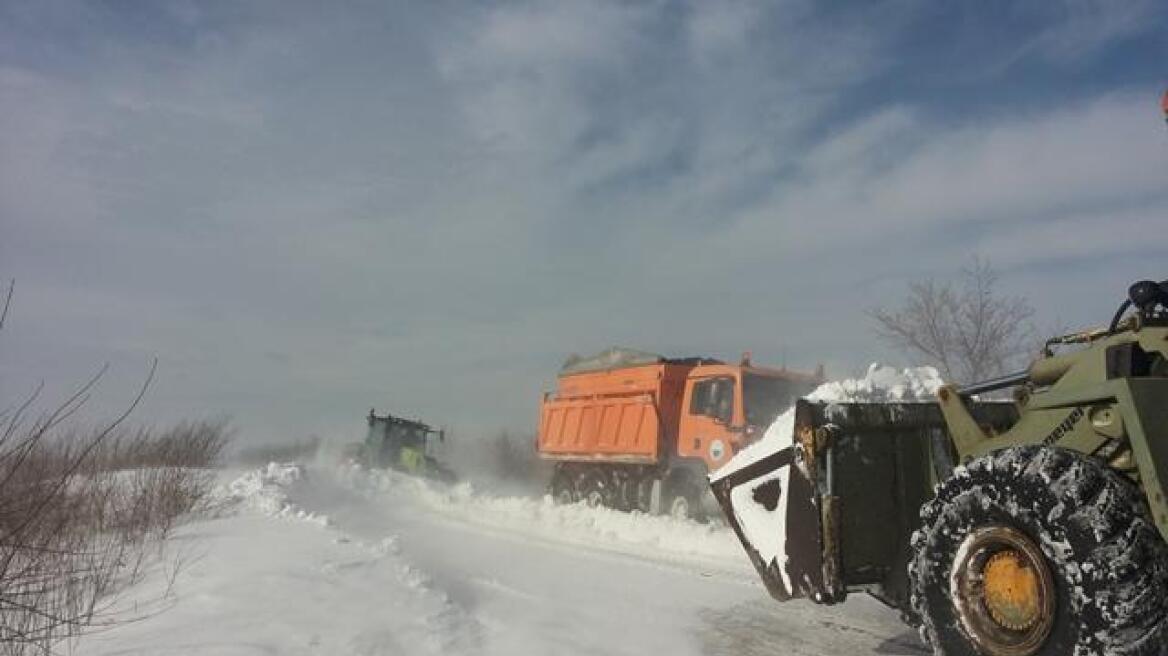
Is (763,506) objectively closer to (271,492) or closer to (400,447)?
(271,492)

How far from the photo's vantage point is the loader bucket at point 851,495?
4.40 meters

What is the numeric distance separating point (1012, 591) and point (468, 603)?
14.7 ft

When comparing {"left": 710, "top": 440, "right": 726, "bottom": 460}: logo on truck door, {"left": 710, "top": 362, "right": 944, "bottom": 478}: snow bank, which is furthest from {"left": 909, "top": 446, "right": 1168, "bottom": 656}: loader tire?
{"left": 710, "top": 440, "right": 726, "bottom": 460}: logo on truck door

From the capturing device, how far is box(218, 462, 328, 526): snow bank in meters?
14.0

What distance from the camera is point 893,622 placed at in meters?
6.04

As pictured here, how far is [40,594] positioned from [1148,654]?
547 cm

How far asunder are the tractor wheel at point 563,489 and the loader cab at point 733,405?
4.98 m

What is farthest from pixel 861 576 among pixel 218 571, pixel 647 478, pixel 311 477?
pixel 311 477

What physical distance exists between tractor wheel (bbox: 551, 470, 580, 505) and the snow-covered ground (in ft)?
22.3

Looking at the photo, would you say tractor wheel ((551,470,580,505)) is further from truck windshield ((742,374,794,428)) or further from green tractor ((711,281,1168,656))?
green tractor ((711,281,1168,656))

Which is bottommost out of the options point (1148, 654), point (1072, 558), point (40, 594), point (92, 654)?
point (92, 654)

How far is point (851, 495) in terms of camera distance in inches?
175

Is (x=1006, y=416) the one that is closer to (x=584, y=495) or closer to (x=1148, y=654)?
(x=1148, y=654)

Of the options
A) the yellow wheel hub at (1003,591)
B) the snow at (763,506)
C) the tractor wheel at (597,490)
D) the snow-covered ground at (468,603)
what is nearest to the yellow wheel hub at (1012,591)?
the yellow wheel hub at (1003,591)
